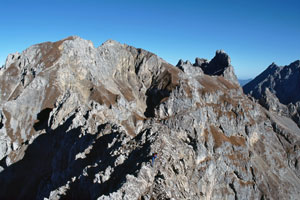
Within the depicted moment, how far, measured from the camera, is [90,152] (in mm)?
40719

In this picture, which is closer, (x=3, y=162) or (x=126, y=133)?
(x=126, y=133)

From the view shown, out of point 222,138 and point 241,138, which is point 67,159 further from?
point 241,138

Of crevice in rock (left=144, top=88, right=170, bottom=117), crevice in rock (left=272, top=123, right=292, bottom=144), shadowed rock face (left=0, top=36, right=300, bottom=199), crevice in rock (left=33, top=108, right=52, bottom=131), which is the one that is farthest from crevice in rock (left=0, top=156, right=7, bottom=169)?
crevice in rock (left=272, top=123, right=292, bottom=144)

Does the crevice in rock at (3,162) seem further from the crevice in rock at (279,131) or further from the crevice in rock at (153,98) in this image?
the crevice in rock at (279,131)

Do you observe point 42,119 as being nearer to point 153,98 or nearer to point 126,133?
point 126,133

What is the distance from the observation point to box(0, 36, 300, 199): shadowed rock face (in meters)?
29.1

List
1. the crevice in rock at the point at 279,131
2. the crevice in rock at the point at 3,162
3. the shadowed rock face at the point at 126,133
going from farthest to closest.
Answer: the crevice in rock at the point at 279,131, the crevice in rock at the point at 3,162, the shadowed rock face at the point at 126,133

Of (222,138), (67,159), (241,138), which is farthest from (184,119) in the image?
(67,159)

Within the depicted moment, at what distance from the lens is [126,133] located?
40.8m

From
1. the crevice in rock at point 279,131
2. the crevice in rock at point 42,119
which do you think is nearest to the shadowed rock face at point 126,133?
the crevice in rock at point 42,119

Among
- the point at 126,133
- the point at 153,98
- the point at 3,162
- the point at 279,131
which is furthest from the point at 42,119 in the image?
the point at 279,131

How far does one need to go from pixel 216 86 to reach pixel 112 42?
98.3 meters

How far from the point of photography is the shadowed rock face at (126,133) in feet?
95.6

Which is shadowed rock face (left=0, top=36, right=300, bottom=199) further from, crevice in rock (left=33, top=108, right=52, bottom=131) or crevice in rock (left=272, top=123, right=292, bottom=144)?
crevice in rock (left=272, top=123, right=292, bottom=144)
